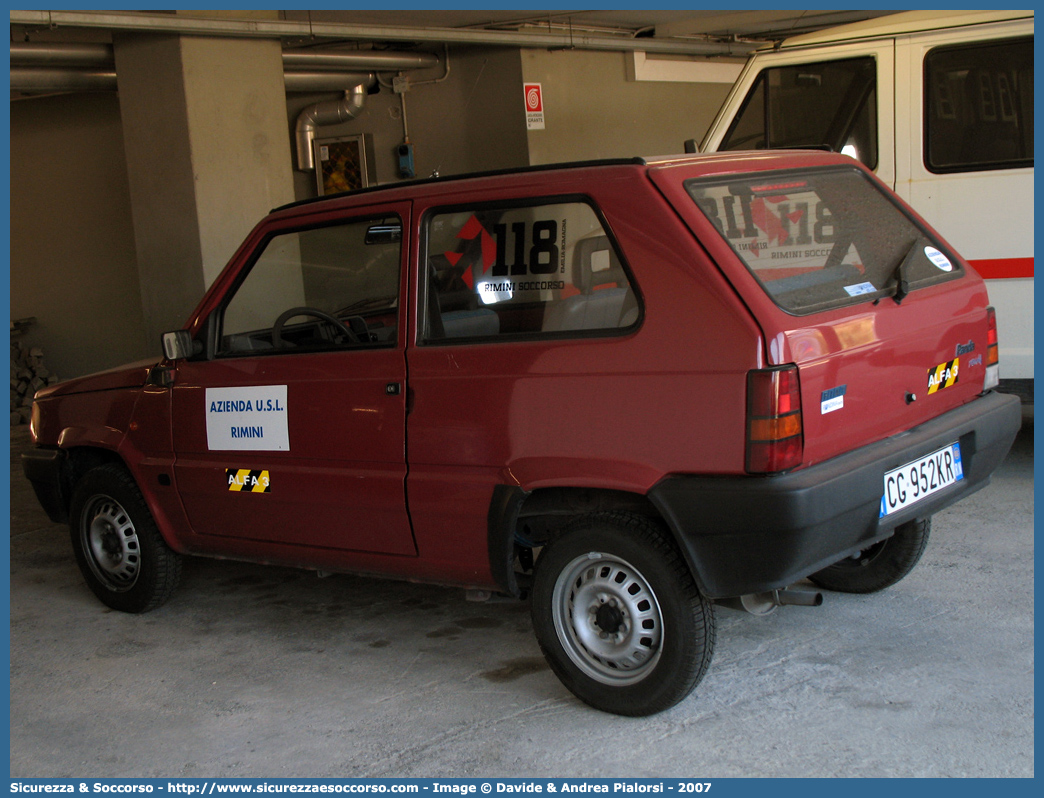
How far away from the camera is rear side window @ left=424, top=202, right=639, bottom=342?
3158 mm

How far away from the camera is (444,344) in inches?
135

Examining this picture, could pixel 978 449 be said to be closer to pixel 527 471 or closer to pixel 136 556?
pixel 527 471

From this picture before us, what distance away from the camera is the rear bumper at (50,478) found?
4763 millimetres

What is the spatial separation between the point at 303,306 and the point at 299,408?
540 millimetres

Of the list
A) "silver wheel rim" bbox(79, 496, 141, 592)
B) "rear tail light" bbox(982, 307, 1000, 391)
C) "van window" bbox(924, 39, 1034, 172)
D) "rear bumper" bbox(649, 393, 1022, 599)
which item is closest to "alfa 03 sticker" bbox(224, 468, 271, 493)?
"silver wheel rim" bbox(79, 496, 141, 592)

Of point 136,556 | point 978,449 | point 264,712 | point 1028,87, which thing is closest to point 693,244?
point 978,449

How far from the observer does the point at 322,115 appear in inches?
425

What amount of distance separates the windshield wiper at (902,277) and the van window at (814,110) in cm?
239

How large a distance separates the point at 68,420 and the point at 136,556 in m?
0.72

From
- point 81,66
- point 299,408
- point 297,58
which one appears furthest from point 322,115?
point 299,408

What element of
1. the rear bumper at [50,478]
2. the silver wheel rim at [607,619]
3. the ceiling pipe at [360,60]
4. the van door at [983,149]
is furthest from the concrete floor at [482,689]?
the ceiling pipe at [360,60]

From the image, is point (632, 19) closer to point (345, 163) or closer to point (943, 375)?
point (345, 163)

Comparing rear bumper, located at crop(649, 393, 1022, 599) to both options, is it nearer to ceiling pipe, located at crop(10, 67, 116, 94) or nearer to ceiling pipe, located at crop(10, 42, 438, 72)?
ceiling pipe, located at crop(10, 42, 438, 72)

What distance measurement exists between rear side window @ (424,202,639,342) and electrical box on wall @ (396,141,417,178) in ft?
25.5
